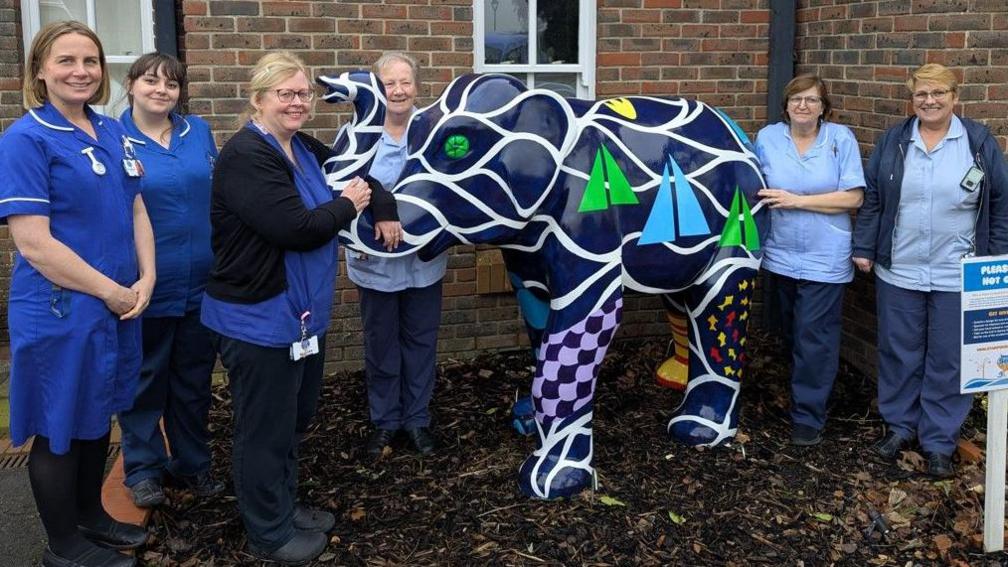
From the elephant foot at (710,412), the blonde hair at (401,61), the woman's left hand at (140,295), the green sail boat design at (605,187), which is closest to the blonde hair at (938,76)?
the green sail boat design at (605,187)

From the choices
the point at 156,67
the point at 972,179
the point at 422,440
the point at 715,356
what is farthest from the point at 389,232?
the point at 972,179

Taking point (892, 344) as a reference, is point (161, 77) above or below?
above

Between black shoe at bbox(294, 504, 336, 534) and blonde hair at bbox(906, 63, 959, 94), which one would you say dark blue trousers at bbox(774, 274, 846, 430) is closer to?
blonde hair at bbox(906, 63, 959, 94)

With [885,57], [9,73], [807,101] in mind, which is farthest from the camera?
[9,73]

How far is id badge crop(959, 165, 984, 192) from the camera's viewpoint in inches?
160

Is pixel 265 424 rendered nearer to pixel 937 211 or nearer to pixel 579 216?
pixel 579 216

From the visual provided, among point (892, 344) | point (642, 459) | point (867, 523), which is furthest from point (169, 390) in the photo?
point (892, 344)

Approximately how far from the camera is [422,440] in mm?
4441

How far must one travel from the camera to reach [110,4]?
5637mm

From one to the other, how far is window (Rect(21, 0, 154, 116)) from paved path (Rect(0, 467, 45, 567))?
2295 millimetres

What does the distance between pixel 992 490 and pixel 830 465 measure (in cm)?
84

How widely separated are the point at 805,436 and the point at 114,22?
4.59 meters

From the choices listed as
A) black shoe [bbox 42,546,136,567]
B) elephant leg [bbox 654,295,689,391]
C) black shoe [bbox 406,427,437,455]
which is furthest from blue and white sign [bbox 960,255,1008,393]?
black shoe [bbox 42,546,136,567]

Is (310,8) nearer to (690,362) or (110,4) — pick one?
(110,4)
